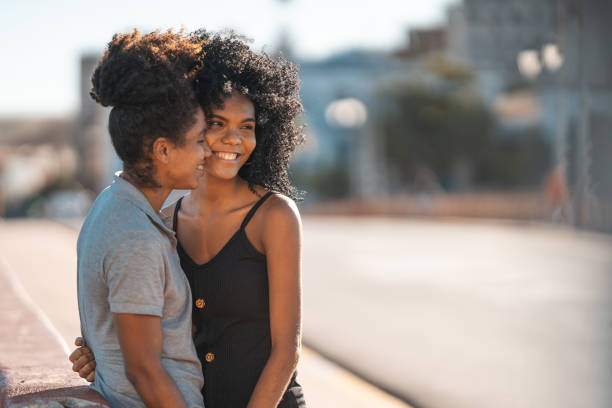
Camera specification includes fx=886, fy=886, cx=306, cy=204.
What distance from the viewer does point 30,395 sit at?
2639 millimetres

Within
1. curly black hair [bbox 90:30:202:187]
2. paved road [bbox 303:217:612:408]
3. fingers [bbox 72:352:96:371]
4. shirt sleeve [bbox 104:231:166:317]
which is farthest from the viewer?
paved road [bbox 303:217:612:408]

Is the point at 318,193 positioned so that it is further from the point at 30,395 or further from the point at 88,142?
the point at 30,395

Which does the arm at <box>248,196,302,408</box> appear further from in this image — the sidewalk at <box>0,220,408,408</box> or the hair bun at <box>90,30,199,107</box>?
the sidewalk at <box>0,220,408,408</box>

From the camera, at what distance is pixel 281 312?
105 inches

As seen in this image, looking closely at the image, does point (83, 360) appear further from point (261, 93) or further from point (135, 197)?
point (261, 93)

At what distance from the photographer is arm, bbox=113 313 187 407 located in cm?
221

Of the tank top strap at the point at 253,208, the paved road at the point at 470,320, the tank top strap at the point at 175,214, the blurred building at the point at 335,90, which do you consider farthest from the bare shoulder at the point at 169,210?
the blurred building at the point at 335,90

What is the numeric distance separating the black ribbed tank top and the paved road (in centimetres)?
257

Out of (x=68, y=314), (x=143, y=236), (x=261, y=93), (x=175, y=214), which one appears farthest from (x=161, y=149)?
(x=68, y=314)

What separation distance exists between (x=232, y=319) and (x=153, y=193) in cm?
57

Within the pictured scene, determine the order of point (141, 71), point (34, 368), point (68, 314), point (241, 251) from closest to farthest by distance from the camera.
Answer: point (141, 71), point (241, 251), point (34, 368), point (68, 314)

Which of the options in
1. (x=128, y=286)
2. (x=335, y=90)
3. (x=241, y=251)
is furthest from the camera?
(x=335, y=90)

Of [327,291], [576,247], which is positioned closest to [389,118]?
[576,247]

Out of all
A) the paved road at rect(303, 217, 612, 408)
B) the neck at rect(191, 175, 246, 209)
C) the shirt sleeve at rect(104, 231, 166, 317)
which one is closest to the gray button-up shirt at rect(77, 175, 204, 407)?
the shirt sleeve at rect(104, 231, 166, 317)
